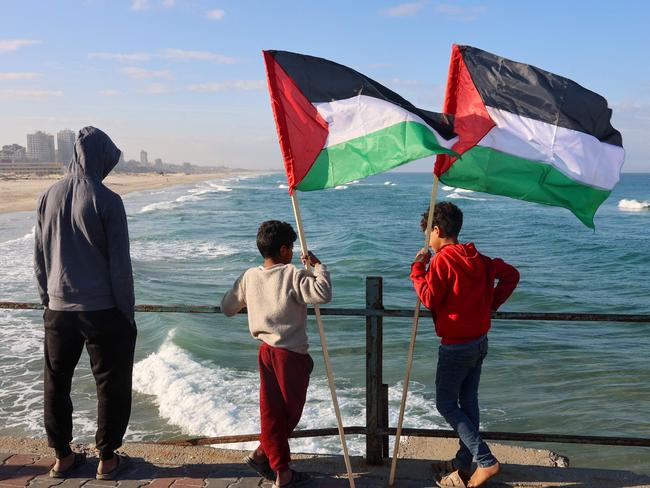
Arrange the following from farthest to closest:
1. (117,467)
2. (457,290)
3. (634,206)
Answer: (634,206) < (117,467) < (457,290)

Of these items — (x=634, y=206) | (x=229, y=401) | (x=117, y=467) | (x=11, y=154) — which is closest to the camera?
(x=117, y=467)

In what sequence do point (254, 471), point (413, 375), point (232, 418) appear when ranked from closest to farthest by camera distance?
point (254, 471), point (232, 418), point (413, 375)

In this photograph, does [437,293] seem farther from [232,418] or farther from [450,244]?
[232,418]

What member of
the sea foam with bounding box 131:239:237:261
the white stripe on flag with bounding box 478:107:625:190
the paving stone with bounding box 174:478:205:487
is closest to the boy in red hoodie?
the white stripe on flag with bounding box 478:107:625:190

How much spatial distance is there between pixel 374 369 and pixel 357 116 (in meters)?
1.45

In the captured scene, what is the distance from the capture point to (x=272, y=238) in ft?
11.4

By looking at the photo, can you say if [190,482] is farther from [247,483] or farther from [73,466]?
[73,466]

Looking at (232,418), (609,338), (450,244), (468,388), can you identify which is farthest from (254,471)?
(609,338)

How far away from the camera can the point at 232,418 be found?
7.53 m

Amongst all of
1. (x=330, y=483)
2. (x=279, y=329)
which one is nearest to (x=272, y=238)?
(x=279, y=329)

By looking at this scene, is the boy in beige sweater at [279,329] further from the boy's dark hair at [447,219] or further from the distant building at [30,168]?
the distant building at [30,168]

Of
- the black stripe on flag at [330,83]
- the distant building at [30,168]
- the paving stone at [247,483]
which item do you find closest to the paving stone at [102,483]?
the paving stone at [247,483]

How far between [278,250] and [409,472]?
150 cm

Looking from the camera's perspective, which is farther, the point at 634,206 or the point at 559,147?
the point at 634,206
